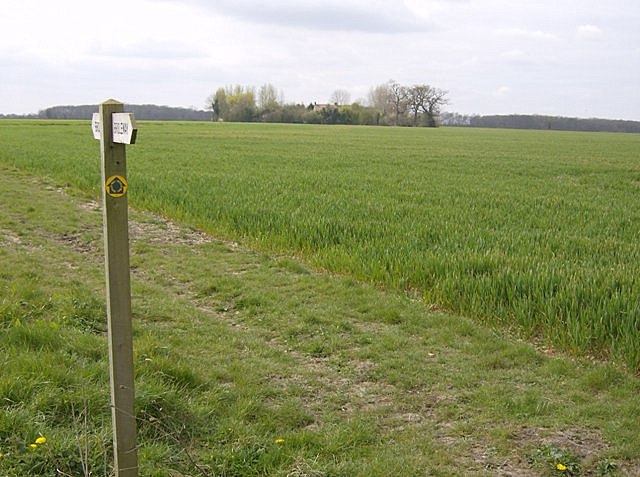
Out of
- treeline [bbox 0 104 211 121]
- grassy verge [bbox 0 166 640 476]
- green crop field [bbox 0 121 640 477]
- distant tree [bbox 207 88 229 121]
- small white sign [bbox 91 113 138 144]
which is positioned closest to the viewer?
small white sign [bbox 91 113 138 144]

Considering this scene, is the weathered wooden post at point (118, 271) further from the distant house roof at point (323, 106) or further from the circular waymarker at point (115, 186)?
the distant house roof at point (323, 106)

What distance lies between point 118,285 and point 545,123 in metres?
143

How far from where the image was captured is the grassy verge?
3886 mm

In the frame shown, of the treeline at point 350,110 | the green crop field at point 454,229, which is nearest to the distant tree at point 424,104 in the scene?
the treeline at point 350,110

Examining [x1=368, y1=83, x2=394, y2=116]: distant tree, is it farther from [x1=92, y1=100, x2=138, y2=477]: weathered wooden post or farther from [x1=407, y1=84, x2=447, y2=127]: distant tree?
[x1=92, y1=100, x2=138, y2=477]: weathered wooden post

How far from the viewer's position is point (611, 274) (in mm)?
7523

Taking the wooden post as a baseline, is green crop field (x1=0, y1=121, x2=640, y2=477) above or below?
below

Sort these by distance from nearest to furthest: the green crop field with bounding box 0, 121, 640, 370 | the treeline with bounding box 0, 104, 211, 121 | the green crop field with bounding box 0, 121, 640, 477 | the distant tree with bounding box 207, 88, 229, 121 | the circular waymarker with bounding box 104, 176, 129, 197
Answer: the circular waymarker with bounding box 104, 176, 129, 197 < the green crop field with bounding box 0, 121, 640, 477 < the green crop field with bounding box 0, 121, 640, 370 < the treeline with bounding box 0, 104, 211, 121 < the distant tree with bounding box 207, 88, 229, 121

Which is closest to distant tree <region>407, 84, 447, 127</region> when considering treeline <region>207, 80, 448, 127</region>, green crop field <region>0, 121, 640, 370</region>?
treeline <region>207, 80, 448, 127</region>

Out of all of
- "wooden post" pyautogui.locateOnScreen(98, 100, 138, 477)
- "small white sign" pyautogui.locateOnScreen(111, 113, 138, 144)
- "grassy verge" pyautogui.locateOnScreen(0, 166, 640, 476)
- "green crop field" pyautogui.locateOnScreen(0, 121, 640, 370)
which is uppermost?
"small white sign" pyautogui.locateOnScreen(111, 113, 138, 144)

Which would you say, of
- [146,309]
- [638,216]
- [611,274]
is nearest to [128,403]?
[146,309]

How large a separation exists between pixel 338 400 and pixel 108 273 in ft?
7.98

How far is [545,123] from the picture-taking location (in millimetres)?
135625

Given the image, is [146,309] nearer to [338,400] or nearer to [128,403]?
[338,400]
